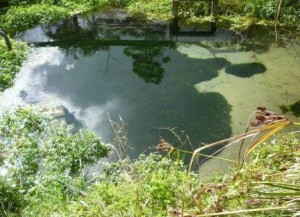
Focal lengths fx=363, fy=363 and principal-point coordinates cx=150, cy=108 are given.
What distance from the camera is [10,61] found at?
747 cm

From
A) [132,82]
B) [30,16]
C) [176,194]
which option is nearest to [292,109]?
[132,82]

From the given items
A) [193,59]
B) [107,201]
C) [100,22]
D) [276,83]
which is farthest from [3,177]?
[100,22]

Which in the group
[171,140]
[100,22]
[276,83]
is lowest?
[171,140]

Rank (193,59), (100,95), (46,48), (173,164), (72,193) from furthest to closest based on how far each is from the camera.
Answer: (46,48) < (193,59) < (100,95) < (173,164) < (72,193)

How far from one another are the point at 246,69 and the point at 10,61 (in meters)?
4.81

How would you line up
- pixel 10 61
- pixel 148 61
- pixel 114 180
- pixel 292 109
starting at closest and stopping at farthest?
pixel 114 180 → pixel 292 109 → pixel 10 61 → pixel 148 61

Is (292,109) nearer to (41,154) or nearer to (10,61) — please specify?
(41,154)

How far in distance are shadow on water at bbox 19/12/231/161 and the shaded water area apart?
0.6 inches

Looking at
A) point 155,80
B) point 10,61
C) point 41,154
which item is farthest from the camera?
point 10,61

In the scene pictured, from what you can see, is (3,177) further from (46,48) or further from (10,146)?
(46,48)

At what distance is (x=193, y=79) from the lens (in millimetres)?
7016

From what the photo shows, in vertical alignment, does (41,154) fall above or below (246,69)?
below

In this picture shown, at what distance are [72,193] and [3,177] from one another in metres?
0.97

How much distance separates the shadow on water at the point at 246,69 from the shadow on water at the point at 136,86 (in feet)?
0.63
